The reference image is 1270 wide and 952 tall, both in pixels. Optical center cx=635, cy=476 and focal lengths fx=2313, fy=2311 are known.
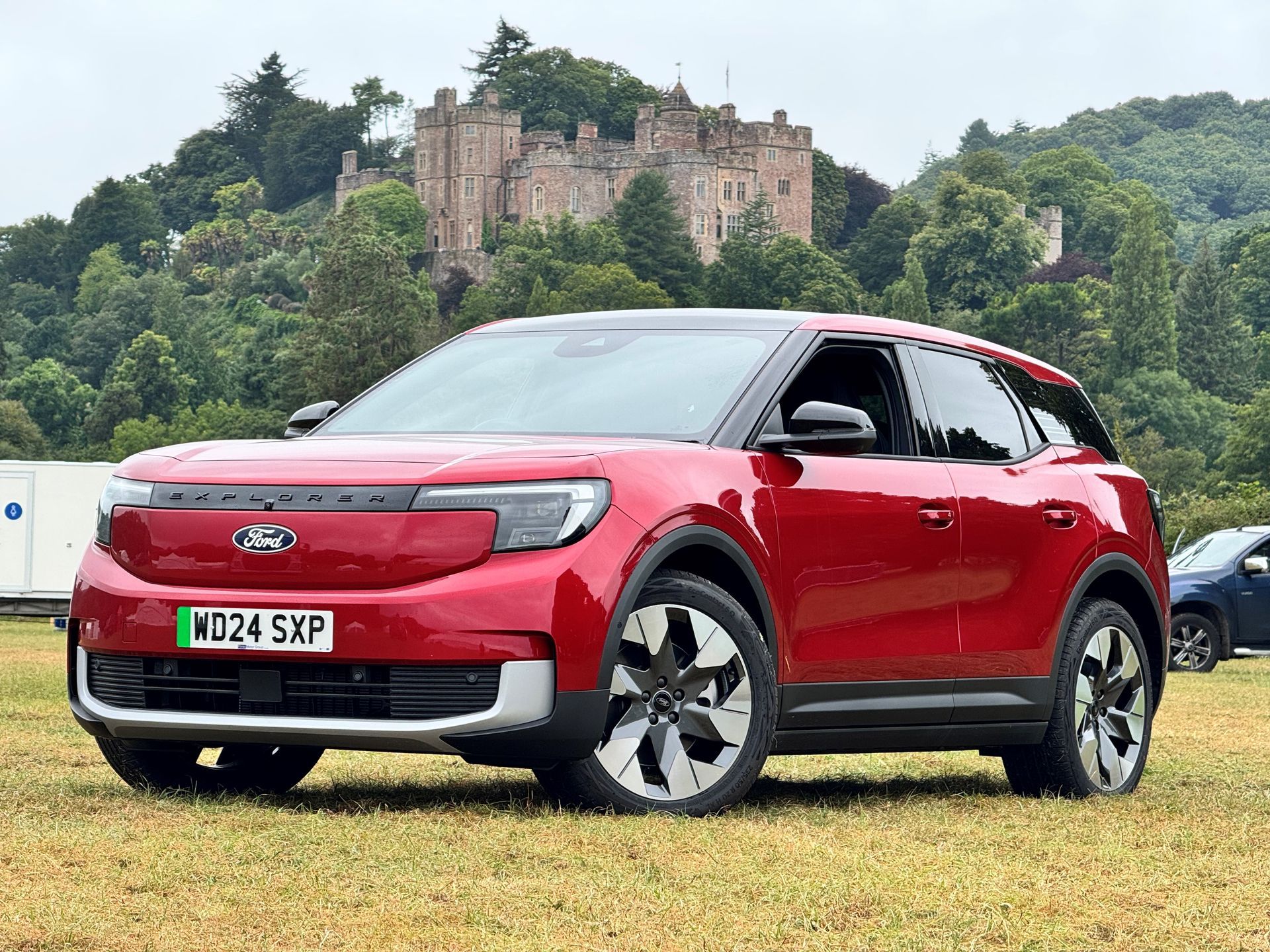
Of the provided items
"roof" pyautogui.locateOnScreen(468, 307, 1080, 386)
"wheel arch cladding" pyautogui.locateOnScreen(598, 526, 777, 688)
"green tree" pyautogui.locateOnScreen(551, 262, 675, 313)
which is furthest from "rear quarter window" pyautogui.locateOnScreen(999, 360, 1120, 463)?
"green tree" pyautogui.locateOnScreen(551, 262, 675, 313)

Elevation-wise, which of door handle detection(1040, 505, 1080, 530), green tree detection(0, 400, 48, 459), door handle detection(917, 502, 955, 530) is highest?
door handle detection(917, 502, 955, 530)

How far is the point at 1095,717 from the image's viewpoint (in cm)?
881

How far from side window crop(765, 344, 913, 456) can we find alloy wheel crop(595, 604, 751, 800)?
133 cm

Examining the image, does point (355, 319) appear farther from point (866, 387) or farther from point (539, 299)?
point (866, 387)

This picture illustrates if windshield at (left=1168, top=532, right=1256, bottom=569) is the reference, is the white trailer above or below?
below

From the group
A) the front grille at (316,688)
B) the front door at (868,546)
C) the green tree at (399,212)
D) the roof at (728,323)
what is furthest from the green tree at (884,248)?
the front grille at (316,688)

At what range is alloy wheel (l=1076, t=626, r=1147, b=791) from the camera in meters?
8.70

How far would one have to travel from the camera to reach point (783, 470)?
733cm

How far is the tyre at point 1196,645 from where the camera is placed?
2402cm

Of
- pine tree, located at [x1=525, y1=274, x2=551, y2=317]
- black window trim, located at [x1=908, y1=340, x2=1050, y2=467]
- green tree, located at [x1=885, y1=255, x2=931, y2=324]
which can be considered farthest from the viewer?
green tree, located at [x1=885, y1=255, x2=931, y2=324]

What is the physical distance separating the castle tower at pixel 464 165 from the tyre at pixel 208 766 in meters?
170

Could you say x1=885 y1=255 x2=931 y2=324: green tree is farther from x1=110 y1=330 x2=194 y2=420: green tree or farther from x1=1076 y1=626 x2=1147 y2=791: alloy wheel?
x1=1076 y1=626 x2=1147 y2=791: alloy wheel

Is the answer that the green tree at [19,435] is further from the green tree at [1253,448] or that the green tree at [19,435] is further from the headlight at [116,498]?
the headlight at [116,498]

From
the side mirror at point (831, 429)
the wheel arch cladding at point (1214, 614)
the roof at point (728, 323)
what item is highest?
the roof at point (728, 323)
